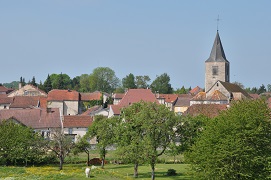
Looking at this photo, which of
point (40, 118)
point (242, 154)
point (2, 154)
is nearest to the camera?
point (242, 154)

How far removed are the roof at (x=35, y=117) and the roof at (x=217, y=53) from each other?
4983 cm

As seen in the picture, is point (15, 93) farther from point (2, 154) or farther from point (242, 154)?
point (242, 154)

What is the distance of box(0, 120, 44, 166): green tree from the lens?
175 ft

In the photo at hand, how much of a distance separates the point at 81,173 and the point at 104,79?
15671 centimetres

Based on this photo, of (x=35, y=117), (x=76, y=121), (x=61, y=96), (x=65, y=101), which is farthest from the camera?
(x=65, y=101)

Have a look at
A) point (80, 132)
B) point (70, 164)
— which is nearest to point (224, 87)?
point (80, 132)

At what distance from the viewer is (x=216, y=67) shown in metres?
113

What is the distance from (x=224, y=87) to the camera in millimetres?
99562

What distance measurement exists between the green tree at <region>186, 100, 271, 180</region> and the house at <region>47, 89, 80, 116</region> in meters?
70.9

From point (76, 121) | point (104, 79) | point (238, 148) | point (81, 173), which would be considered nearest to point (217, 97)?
point (76, 121)

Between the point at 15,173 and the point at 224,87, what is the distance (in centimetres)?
6418

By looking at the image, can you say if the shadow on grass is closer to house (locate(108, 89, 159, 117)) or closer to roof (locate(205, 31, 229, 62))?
house (locate(108, 89, 159, 117))

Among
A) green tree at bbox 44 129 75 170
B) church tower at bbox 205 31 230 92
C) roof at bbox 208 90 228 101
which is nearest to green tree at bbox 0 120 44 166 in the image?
green tree at bbox 44 129 75 170

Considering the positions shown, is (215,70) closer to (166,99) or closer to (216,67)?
(216,67)
